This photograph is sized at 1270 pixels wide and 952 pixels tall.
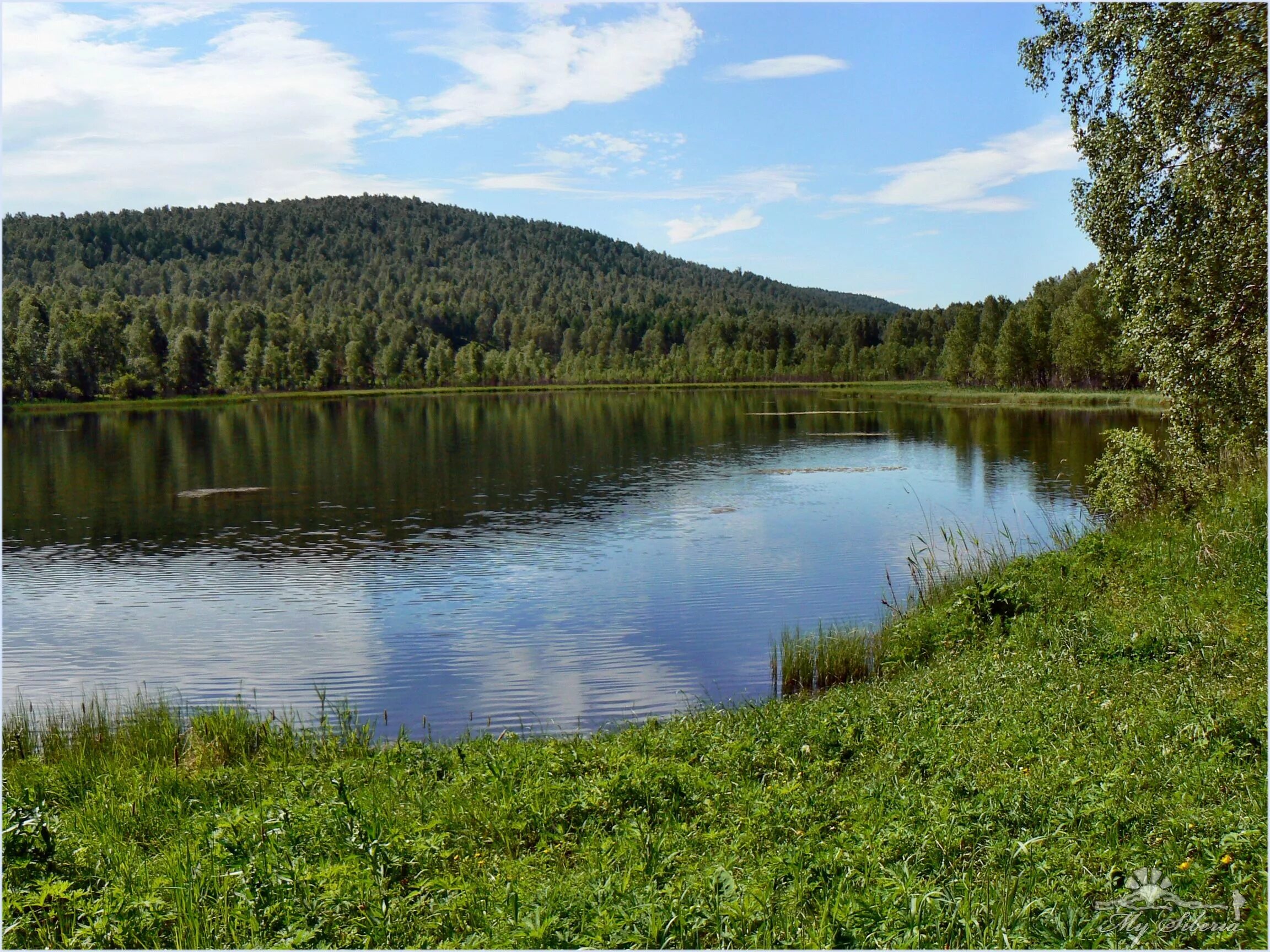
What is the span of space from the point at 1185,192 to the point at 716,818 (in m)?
14.9

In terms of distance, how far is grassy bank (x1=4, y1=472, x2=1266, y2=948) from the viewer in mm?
5707

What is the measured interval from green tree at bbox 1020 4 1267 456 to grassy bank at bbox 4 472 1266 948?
23.1ft

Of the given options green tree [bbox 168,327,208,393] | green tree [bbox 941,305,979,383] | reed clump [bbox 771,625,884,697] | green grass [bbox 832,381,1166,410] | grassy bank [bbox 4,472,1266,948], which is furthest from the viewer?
green tree [bbox 168,327,208,393]

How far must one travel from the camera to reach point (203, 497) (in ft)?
122

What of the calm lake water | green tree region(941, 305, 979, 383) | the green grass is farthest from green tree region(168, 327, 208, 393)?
green tree region(941, 305, 979, 383)

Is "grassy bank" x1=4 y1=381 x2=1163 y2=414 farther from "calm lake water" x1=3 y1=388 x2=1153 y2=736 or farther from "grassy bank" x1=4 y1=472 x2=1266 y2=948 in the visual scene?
"grassy bank" x1=4 y1=472 x2=1266 y2=948

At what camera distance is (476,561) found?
2512cm

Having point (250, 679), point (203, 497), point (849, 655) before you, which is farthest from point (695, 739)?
point (203, 497)

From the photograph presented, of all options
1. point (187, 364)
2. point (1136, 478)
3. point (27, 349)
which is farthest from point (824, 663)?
point (187, 364)

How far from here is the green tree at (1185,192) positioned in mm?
15852

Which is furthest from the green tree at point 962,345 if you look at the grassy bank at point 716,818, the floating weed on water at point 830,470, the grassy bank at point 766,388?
the grassy bank at point 716,818

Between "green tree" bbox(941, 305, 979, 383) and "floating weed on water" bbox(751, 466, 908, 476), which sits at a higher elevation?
"green tree" bbox(941, 305, 979, 383)

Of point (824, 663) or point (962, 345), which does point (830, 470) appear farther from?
point (962, 345)

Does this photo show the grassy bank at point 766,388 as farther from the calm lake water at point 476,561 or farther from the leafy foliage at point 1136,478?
the leafy foliage at point 1136,478
